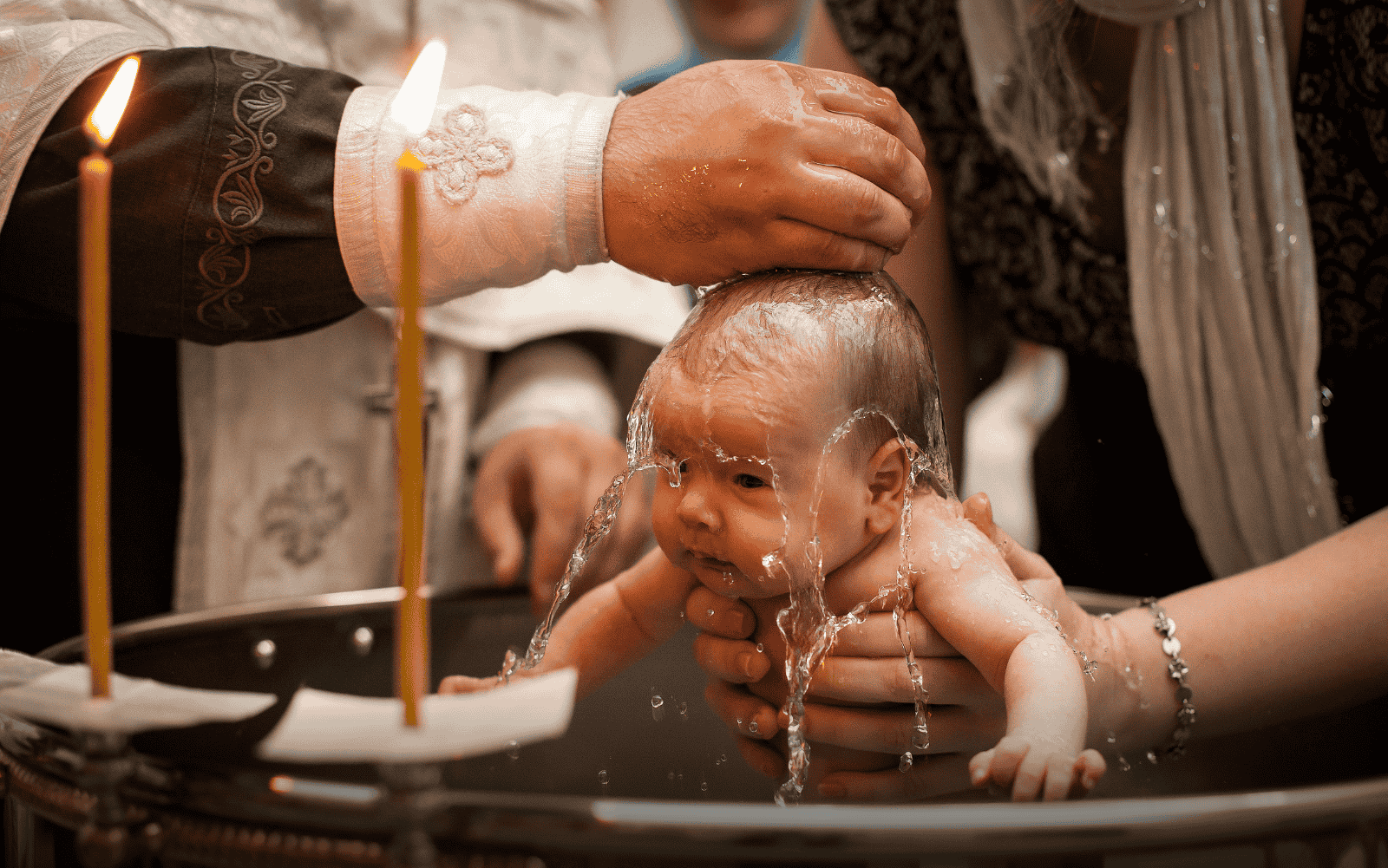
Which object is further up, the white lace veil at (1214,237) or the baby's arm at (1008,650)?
the white lace veil at (1214,237)

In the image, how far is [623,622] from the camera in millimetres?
610

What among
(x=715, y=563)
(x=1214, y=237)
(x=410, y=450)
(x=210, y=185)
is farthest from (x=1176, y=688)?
(x=210, y=185)

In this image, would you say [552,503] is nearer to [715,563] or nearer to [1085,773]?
[715,563]

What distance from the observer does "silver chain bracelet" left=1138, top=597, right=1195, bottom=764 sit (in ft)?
1.75

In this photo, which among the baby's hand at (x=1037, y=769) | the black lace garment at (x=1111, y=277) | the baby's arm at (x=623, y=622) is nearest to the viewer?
the baby's hand at (x=1037, y=769)

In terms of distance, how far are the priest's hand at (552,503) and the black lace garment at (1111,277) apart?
14.2 inches

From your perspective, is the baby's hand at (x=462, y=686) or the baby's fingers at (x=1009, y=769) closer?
the baby's fingers at (x=1009, y=769)

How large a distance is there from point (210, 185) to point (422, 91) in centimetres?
34

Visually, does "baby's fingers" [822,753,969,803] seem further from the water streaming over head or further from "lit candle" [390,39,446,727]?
"lit candle" [390,39,446,727]

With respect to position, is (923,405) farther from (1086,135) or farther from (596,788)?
(1086,135)

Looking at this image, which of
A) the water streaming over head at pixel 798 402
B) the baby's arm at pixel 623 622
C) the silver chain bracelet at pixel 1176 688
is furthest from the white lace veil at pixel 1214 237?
the baby's arm at pixel 623 622

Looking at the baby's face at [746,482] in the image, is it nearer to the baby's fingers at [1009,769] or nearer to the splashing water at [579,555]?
the splashing water at [579,555]

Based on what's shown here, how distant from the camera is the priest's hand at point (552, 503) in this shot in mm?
768

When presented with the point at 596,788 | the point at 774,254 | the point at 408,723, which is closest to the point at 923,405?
the point at 774,254
